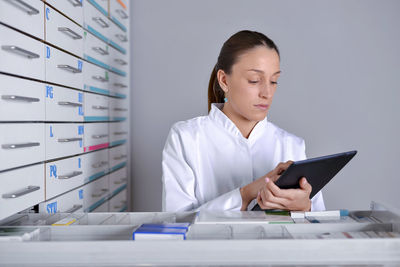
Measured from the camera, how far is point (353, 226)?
2.81 ft

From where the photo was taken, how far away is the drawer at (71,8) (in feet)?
5.02

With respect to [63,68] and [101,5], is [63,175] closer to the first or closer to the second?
[63,68]

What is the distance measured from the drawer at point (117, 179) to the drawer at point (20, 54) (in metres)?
1.05

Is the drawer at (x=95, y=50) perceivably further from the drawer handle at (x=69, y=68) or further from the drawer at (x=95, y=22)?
the drawer handle at (x=69, y=68)

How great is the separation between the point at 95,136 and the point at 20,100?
799mm

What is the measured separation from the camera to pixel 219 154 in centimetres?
162

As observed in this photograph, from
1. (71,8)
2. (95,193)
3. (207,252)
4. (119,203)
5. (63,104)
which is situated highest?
(71,8)

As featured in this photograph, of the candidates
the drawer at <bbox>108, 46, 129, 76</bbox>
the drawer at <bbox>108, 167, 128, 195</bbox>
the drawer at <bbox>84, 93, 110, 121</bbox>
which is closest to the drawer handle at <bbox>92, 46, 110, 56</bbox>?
the drawer at <bbox>108, 46, 129, 76</bbox>

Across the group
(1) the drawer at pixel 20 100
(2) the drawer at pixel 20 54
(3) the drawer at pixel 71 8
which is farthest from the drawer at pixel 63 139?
(3) the drawer at pixel 71 8

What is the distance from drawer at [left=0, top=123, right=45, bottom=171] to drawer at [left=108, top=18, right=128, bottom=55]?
1005 mm

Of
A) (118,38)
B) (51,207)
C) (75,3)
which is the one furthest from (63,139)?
(118,38)

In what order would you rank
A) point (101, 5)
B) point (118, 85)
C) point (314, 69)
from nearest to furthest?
point (101, 5), point (118, 85), point (314, 69)

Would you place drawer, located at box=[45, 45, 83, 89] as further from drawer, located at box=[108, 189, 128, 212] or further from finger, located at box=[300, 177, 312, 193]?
finger, located at box=[300, 177, 312, 193]

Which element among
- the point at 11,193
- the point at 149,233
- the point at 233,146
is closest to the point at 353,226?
the point at 149,233
